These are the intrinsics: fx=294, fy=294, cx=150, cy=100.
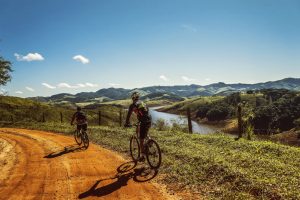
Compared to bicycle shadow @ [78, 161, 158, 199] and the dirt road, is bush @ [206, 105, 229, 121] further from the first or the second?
bicycle shadow @ [78, 161, 158, 199]

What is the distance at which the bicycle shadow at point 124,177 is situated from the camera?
356 inches

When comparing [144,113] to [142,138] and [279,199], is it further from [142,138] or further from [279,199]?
[279,199]

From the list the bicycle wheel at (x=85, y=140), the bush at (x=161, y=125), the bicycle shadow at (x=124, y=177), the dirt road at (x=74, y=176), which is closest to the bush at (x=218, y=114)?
the bush at (x=161, y=125)

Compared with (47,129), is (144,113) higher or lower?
higher

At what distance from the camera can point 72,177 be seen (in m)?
10.8

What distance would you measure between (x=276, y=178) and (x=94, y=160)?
7945 millimetres

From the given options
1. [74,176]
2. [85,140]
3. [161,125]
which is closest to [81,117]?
[85,140]

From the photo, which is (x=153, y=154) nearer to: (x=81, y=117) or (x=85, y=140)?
(x=85, y=140)

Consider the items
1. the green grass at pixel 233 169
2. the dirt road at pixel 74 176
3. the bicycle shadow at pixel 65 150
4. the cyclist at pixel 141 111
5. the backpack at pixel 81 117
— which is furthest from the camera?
the backpack at pixel 81 117

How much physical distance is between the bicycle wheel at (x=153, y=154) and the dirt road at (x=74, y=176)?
1.03 feet

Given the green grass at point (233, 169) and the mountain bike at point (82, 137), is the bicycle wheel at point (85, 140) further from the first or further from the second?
the green grass at point (233, 169)

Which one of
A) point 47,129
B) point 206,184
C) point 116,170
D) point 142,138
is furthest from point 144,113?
point 47,129

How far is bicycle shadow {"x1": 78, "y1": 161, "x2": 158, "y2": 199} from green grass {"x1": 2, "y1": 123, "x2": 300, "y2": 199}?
2.20 ft

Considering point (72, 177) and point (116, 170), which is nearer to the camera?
point (72, 177)
